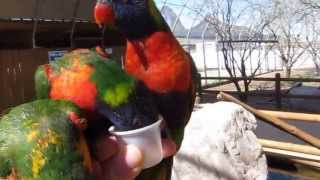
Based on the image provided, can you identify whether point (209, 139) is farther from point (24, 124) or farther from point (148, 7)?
point (24, 124)

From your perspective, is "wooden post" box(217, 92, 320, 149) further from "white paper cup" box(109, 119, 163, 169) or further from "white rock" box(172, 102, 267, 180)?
"white paper cup" box(109, 119, 163, 169)

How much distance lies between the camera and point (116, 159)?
1.73 ft

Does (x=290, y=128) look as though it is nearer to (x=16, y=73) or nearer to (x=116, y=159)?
(x=116, y=159)

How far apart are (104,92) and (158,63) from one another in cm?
18

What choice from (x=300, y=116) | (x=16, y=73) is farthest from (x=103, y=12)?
(x=16, y=73)

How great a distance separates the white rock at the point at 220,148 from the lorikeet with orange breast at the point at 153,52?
1.06 m

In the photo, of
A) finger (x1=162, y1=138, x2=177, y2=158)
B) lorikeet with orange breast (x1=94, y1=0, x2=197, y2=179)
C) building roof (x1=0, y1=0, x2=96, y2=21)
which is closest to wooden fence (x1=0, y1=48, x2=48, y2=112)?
building roof (x1=0, y1=0, x2=96, y2=21)

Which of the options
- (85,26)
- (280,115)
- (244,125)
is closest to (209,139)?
(244,125)

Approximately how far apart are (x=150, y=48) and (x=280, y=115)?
1404mm

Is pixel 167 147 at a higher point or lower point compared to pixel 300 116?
higher

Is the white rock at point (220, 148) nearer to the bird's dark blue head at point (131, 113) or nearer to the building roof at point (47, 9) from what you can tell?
the bird's dark blue head at point (131, 113)

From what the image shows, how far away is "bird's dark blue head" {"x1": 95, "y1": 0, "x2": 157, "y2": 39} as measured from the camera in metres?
0.66

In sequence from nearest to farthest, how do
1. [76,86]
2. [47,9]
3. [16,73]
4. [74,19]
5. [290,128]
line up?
[76,86], [290,128], [16,73], [47,9], [74,19]

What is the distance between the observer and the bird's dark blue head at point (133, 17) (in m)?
0.66
